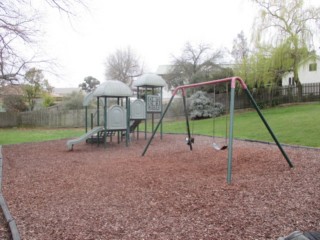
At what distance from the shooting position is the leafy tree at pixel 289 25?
55.2ft

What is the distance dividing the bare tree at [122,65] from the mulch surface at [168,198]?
94.7ft

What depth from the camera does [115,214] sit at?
3436 millimetres

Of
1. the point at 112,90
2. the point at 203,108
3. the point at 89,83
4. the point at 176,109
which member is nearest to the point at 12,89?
the point at 112,90

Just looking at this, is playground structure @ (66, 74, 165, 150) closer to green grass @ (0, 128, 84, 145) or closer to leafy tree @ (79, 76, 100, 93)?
green grass @ (0, 128, 84, 145)

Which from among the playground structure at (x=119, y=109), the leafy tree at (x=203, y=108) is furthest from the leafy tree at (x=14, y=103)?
the playground structure at (x=119, y=109)

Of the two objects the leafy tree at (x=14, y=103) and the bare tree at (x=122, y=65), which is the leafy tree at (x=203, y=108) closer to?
the leafy tree at (x=14, y=103)

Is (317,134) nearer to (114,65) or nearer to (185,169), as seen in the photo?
(185,169)

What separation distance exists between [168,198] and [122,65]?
32.2m

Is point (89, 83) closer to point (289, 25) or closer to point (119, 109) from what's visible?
point (289, 25)

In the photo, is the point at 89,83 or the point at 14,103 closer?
Result: the point at 14,103

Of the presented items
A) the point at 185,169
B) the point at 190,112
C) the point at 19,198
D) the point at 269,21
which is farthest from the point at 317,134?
the point at 190,112

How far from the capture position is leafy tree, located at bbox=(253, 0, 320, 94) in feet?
55.2

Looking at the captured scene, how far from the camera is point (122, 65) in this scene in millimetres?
34812

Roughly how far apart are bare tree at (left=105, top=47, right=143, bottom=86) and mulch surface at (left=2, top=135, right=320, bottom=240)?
94.7ft
